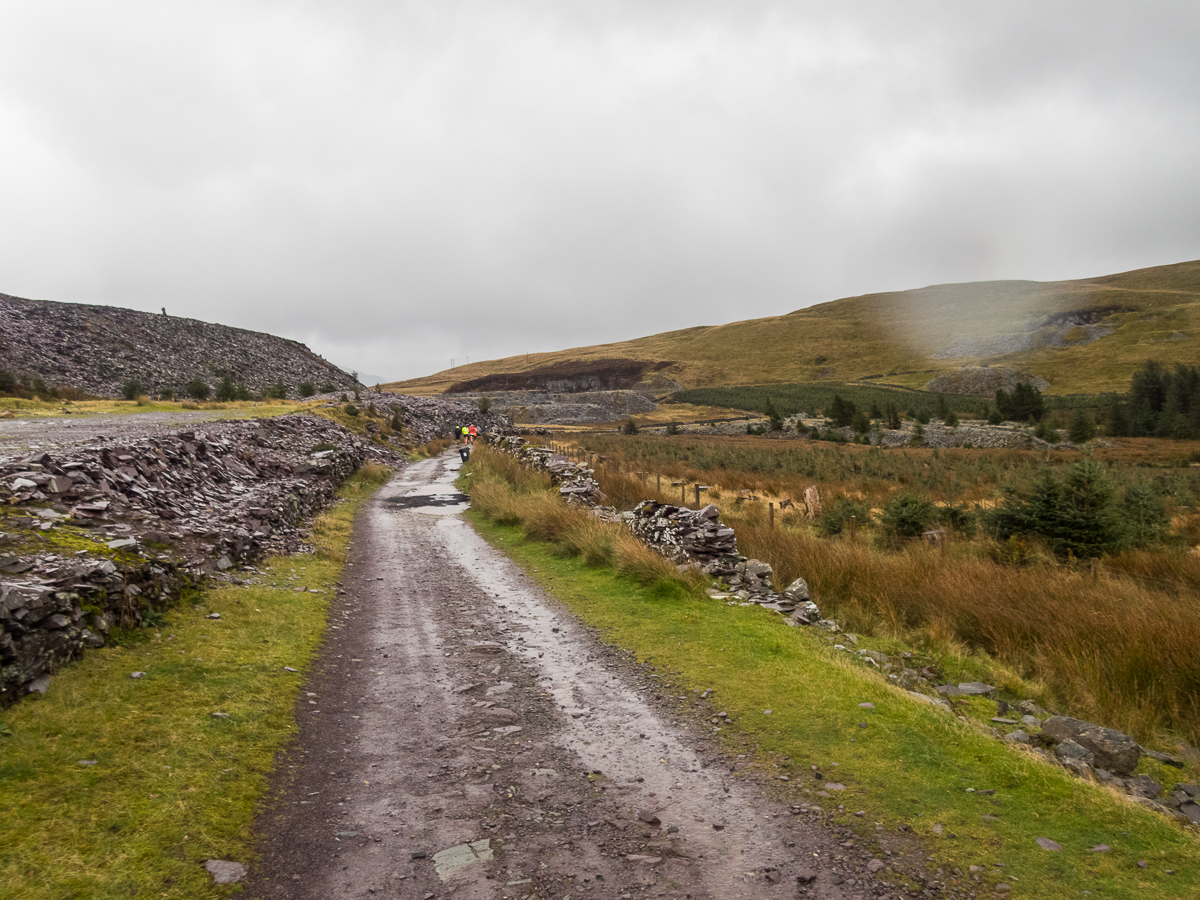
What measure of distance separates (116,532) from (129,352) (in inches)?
2117

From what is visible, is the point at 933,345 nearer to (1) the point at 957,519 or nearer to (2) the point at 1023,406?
(2) the point at 1023,406

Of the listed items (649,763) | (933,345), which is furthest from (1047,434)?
(933,345)

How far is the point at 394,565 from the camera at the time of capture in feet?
44.7

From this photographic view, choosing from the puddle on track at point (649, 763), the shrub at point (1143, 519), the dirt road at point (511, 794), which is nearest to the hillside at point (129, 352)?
the dirt road at point (511, 794)

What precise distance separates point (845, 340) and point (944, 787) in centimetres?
17233

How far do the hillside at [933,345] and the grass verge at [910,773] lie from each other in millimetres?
114685

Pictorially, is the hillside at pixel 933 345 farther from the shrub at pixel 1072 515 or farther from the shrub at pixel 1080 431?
the shrub at pixel 1072 515

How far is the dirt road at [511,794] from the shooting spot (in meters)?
3.98

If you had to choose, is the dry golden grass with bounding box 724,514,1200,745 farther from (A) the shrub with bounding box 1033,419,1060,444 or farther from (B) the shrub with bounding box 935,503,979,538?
(A) the shrub with bounding box 1033,419,1060,444

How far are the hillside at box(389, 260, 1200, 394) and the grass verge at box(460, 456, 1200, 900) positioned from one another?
115m

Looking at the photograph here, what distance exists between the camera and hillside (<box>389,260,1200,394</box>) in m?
116

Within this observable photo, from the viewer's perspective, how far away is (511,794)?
16.5 feet

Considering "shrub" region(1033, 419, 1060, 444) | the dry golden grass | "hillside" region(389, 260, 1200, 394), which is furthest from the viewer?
"hillside" region(389, 260, 1200, 394)

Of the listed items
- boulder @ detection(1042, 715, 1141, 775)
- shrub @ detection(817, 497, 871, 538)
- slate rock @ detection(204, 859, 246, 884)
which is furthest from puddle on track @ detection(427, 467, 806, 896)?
shrub @ detection(817, 497, 871, 538)
